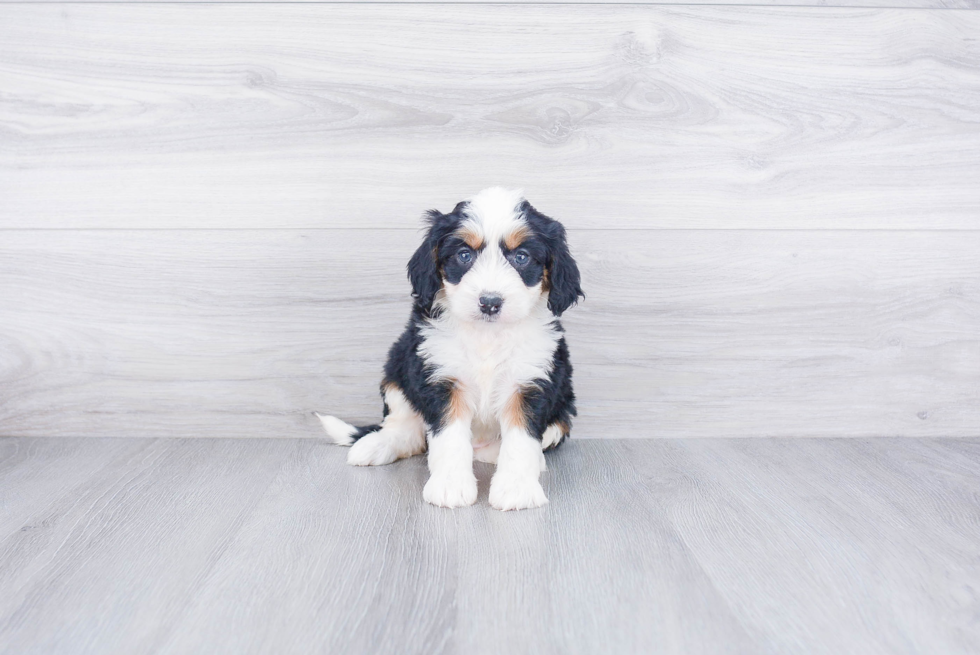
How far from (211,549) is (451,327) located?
0.71m

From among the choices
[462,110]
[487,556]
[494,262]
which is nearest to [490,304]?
[494,262]

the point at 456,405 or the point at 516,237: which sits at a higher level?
→ the point at 516,237

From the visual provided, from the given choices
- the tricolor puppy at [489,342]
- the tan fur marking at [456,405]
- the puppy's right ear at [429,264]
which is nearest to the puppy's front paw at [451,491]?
the tricolor puppy at [489,342]

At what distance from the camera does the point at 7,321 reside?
2094 mm

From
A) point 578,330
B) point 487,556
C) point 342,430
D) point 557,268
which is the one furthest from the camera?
point 578,330

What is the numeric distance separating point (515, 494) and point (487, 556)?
9.5 inches

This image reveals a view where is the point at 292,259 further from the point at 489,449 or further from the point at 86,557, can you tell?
the point at 86,557

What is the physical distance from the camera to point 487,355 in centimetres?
174

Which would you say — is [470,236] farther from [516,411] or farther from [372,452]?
[372,452]

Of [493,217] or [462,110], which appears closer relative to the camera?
[493,217]

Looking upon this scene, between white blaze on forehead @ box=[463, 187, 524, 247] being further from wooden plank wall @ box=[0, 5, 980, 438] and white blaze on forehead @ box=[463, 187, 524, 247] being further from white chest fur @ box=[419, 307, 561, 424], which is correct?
wooden plank wall @ box=[0, 5, 980, 438]

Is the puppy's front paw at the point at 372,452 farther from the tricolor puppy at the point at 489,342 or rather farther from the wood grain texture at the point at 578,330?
the wood grain texture at the point at 578,330

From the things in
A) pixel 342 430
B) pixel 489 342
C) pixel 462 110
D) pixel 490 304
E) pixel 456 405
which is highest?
pixel 462 110

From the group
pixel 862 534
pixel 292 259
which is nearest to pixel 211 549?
pixel 292 259
